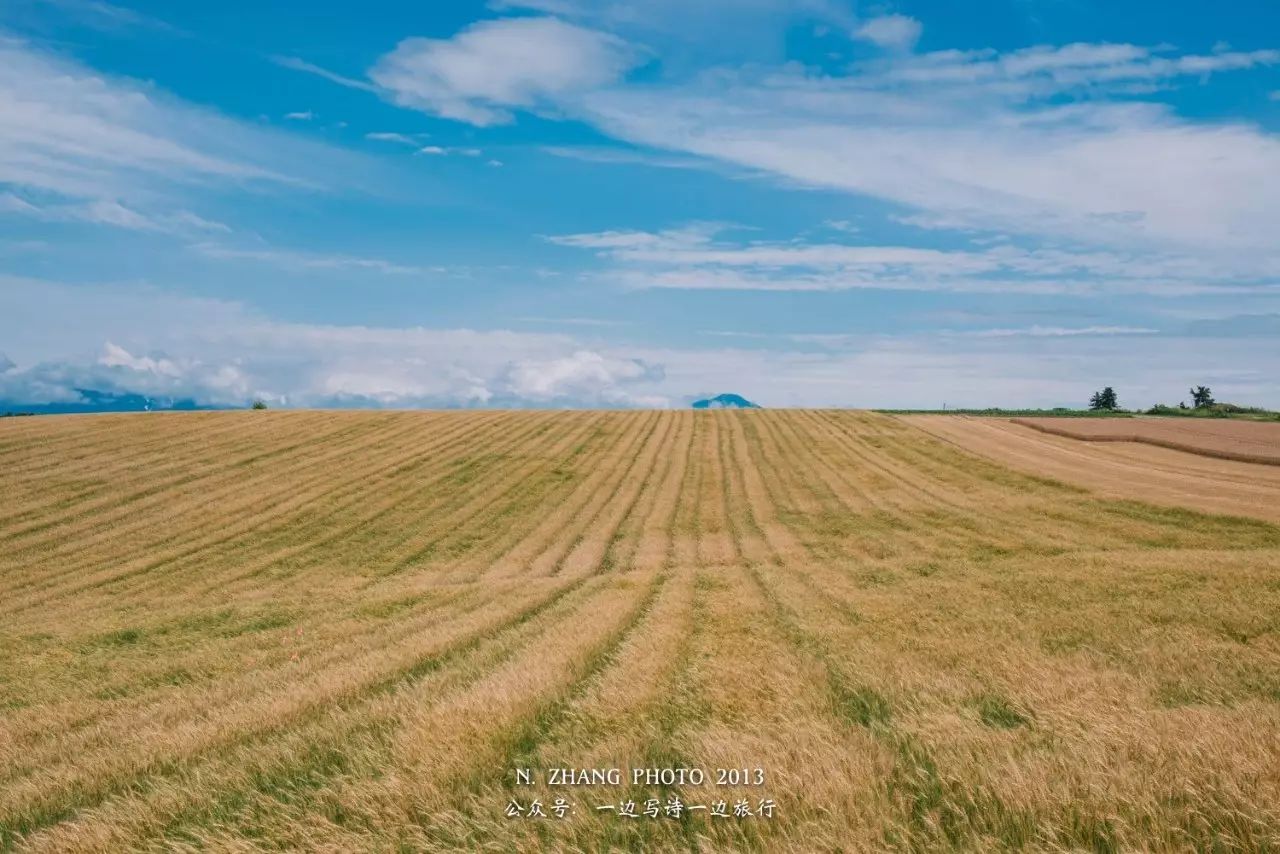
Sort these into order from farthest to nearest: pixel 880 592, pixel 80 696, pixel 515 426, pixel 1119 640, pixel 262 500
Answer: pixel 515 426 < pixel 262 500 < pixel 880 592 < pixel 80 696 < pixel 1119 640

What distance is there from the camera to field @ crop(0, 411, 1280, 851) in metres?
4.15

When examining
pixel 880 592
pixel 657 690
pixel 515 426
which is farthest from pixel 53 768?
pixel 515 426

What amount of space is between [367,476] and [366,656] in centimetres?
3318

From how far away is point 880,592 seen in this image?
55.7 ft

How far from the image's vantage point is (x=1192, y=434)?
179ft

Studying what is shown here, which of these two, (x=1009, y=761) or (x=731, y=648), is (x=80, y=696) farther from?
(x=1009, y=761)

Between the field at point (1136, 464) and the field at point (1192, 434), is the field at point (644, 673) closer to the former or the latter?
the field at point (1136, 464)

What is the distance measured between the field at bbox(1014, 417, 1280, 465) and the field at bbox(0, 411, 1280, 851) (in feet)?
43.7

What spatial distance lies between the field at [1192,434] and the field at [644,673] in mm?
13314

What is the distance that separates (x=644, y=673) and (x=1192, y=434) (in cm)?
6199

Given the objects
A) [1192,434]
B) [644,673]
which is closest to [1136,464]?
[1192,434]

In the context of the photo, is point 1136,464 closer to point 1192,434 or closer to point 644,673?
point 1192,434

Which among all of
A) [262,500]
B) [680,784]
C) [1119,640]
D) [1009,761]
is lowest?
[262,500]

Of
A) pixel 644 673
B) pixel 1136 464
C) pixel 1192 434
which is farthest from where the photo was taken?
pixel 1192 434
